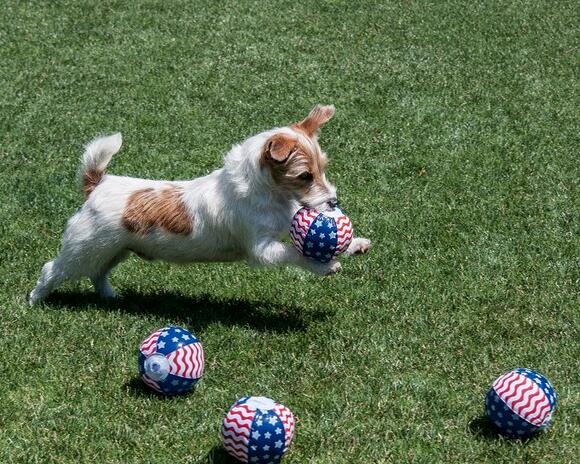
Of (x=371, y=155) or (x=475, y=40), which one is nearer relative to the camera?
(x=371, y=155)

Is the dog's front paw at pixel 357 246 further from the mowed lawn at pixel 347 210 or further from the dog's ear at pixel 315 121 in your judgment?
the dog's ear at pixel 315 121

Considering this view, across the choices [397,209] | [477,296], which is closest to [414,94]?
[397,209]

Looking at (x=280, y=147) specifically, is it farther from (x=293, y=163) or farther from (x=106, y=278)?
(x=106, y=278)

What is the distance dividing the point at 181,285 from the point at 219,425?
229 cm

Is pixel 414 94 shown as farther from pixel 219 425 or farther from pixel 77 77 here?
pixel 219 425

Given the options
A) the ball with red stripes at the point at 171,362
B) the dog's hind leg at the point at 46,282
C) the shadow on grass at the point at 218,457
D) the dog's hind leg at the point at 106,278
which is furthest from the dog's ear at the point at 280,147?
the shadow on grass at the point at 218,457

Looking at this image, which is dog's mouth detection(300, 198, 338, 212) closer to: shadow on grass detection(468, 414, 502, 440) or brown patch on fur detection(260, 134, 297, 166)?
brown patch on fur detection(260, 134, 297, 166)

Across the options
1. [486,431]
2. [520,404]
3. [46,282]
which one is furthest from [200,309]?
[520,404]

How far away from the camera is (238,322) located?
21.9 feet

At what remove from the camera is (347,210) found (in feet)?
28.8

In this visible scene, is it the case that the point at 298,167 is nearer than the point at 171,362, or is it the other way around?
the point at 171,362

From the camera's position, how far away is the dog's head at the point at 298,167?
20.4 ft

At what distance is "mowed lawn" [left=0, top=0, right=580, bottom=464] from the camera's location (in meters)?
5.41

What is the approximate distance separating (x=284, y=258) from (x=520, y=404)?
6.60 ft
